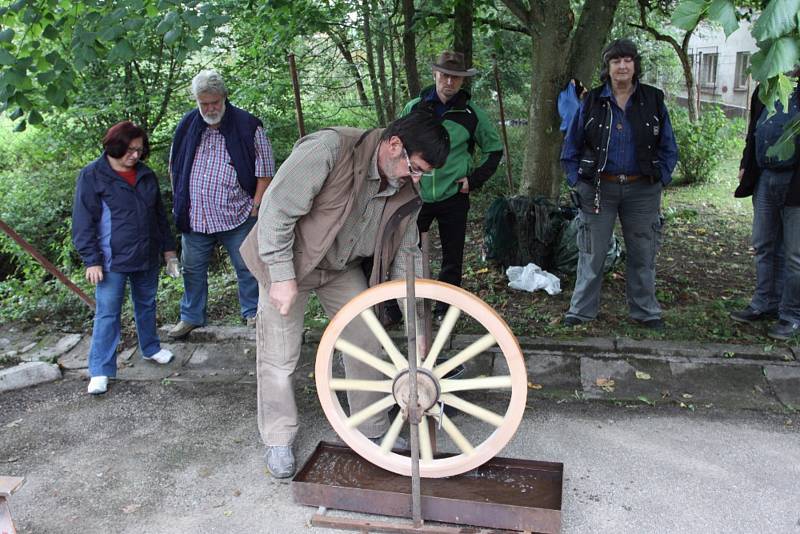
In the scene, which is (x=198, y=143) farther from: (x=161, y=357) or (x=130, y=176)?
(x=161, y=357)

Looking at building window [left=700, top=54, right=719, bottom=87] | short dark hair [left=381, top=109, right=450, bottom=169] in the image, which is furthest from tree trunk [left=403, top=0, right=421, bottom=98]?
building window [left=700, top=54, right=719, bottom=87]

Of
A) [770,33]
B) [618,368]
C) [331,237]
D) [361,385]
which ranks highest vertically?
[770,33]

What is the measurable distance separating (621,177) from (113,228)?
10.1ft

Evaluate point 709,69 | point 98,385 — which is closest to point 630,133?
point 98,385

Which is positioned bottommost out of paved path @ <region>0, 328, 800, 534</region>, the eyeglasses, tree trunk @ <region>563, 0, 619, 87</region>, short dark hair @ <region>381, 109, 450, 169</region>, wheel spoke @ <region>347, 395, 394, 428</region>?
paved path @ <region>0, 328, 800, 534</region>

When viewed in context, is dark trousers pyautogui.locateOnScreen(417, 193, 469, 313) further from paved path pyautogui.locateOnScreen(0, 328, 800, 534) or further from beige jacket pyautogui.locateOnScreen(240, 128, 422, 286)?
beige jacket pyautogui.locateOnScreen(240, 128, 422, 286)

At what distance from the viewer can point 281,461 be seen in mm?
3299

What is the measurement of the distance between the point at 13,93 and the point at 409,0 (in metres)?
3.99

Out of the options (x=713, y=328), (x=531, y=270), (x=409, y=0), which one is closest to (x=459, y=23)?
(x=409, y=0)

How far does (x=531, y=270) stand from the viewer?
5.44m

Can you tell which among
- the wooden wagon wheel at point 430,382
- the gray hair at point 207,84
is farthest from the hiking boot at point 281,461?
the gray hair at point 207,84

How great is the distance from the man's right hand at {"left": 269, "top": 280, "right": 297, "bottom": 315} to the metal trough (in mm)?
740

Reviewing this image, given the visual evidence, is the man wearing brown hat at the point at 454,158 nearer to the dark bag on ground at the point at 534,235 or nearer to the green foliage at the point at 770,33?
the dark bag on ground at the point at 534,235

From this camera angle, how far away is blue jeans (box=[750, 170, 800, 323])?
4422 millimetres
